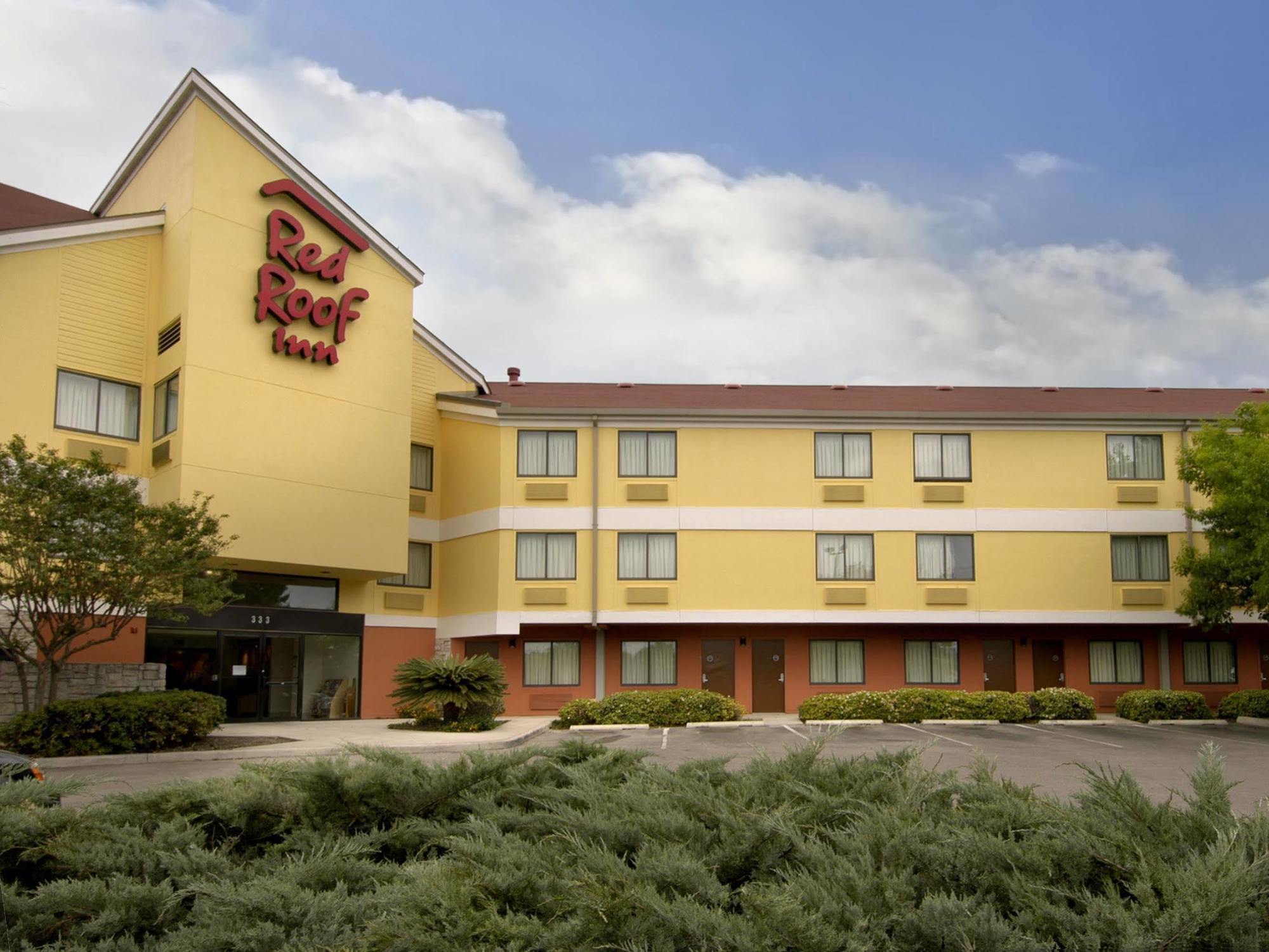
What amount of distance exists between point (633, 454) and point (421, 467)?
22.1 feet

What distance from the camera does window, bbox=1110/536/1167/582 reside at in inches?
1369

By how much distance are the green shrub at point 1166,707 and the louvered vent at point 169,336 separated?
86.2ft

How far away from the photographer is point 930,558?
34594 millimetres

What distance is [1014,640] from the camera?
35.6 m

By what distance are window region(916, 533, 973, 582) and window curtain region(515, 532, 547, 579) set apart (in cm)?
1096

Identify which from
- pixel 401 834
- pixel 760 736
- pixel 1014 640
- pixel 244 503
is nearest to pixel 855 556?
pixel 1014 640

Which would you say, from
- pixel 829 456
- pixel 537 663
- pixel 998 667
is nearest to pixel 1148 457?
pixel 998 667

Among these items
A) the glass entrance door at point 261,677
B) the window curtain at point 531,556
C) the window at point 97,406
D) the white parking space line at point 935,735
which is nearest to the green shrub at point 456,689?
the glass entrance door at point 261,677

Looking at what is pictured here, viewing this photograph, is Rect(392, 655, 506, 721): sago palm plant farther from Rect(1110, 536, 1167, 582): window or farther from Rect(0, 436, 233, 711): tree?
Rect(1110, 536, 1167, 582): window

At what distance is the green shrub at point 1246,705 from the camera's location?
31016 millimetres

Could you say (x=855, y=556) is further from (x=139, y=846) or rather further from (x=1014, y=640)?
(x=139, y=846)

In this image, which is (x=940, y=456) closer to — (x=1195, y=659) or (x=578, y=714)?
(x=1195, y=659)

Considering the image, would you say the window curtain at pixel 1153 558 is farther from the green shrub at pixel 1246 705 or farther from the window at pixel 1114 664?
the green shrub at pixel 1246 705

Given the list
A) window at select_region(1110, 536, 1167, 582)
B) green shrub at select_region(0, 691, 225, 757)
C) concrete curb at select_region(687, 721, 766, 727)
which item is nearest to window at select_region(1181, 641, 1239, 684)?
window at select_region(1110, 536, 1167, 582)
